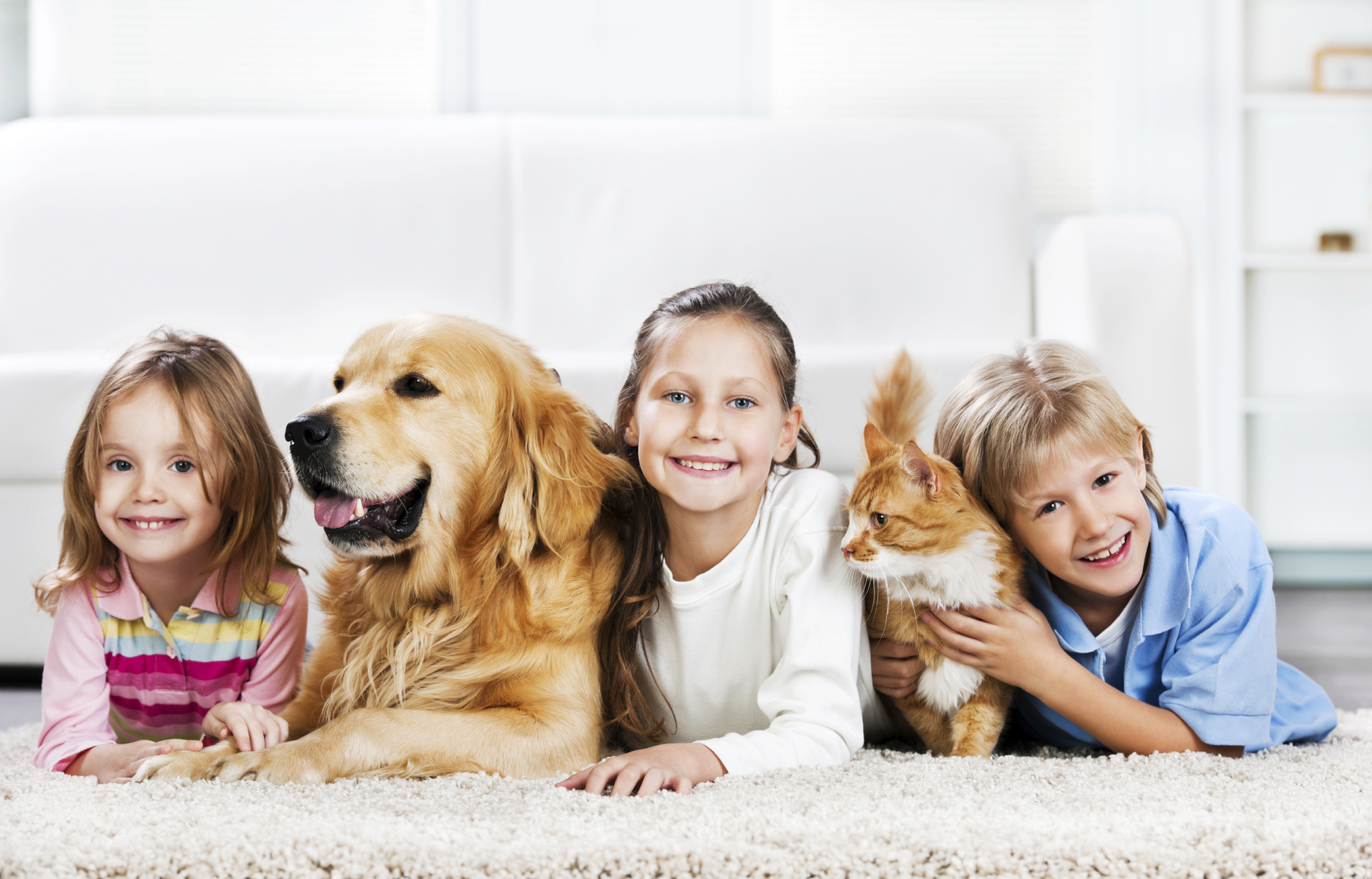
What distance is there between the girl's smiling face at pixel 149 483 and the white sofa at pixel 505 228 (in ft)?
3.67

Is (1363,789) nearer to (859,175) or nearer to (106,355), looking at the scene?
(859,175)

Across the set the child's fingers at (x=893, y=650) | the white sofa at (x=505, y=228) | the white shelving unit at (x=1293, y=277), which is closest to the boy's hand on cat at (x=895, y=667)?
the child's fingers at (x=893, y=650)

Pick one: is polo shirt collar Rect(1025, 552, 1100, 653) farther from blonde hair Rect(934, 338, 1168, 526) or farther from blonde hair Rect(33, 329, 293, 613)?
blonde hair Rect(33, 329, 293, 613)

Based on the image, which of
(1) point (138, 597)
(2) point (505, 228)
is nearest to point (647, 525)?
(1) point (138, 597)

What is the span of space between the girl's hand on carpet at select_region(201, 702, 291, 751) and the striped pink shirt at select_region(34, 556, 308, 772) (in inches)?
4.3

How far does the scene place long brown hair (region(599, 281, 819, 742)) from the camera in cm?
117

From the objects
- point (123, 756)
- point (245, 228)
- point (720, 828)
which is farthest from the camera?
point (245, 228)

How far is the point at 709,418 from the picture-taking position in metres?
1.12

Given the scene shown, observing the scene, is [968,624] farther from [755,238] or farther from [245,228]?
[245,228]

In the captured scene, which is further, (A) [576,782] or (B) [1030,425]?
(B) [1030,425]

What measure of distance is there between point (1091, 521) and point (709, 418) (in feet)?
1.50

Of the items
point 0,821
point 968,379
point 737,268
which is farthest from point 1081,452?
point 737,268

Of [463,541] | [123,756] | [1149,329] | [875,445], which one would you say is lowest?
[123,756]

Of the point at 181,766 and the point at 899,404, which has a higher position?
the point at 899,404
